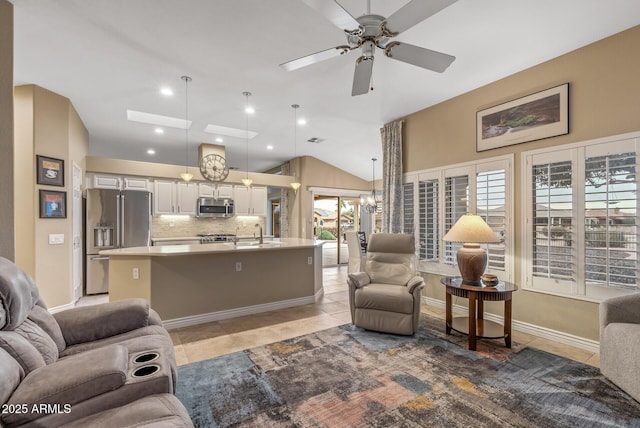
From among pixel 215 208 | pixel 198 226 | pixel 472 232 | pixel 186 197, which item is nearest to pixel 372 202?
pixel 215 208

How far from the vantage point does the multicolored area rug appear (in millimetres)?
1821

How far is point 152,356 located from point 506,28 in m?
3.70

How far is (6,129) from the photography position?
2234mm

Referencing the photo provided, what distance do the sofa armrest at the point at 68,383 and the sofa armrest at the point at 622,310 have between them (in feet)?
10.6

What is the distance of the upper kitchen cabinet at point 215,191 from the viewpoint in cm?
655

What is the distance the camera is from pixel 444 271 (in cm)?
404

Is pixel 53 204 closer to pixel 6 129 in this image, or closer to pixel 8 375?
pixel 6 129

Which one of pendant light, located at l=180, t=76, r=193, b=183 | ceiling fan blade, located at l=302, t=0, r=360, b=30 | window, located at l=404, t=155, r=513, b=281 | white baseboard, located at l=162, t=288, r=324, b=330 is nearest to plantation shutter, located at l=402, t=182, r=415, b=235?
window, located at l=404, t=155, r=513, b=281

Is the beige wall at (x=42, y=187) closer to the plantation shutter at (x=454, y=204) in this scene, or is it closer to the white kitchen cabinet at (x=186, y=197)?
the white kitchen cabinet at (x=186, y=197)

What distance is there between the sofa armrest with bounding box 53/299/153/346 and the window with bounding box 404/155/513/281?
142 inches

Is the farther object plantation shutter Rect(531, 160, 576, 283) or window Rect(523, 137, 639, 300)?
plantation shutter Rect(531, 160, 576, 283)

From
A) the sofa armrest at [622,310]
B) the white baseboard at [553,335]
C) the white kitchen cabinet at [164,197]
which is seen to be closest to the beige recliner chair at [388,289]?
the white baseboard at [553,335]

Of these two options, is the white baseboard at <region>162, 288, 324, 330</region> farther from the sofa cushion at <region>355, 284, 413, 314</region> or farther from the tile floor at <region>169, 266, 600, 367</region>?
the sofa cushion at <region>355, 284, 413, 314</region>

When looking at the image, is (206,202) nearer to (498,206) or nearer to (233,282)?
(233,282)
